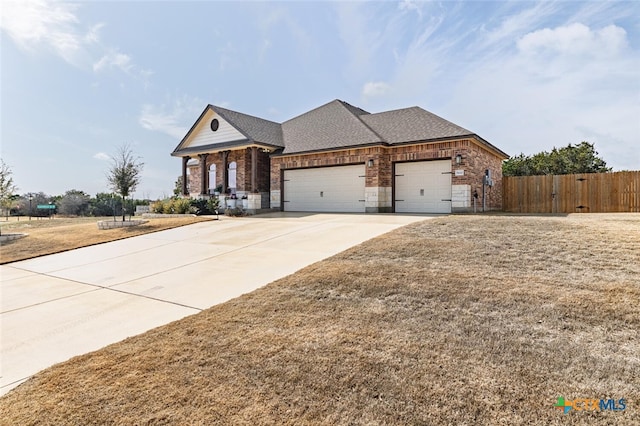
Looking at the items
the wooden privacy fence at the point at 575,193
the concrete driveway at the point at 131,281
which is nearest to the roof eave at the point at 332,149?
the concrete driveway at the point at 131,281

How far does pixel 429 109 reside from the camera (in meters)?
18.1

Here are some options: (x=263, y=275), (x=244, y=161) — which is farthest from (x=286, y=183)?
(x=263, y=275)

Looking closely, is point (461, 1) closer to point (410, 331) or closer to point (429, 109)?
point (429, 109)

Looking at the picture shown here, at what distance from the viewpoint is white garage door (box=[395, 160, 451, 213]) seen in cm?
1505

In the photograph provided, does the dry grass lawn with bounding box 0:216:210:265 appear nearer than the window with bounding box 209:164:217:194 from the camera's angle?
Yes

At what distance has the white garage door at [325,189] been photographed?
665 inches

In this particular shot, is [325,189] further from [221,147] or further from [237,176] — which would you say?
[221,147]

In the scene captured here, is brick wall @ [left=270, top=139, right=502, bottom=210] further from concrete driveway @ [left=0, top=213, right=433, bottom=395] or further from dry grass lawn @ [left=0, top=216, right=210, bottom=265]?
dry grass lawn @ [left=0, top=216, right=210, bottom=265]

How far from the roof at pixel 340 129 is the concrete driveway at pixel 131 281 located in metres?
6.55

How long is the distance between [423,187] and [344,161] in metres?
3.99

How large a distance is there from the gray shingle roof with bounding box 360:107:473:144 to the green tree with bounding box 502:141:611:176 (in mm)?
19515

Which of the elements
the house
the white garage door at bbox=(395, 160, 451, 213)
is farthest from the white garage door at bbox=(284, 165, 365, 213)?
the white garage door at bbox=(395, 160, 451, 213)

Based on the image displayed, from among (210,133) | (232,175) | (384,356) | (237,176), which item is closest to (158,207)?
(232,175)

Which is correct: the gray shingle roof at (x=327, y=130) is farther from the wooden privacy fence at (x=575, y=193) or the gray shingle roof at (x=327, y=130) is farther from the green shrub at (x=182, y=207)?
the wooden privacy fence at (x=575, y=193)
